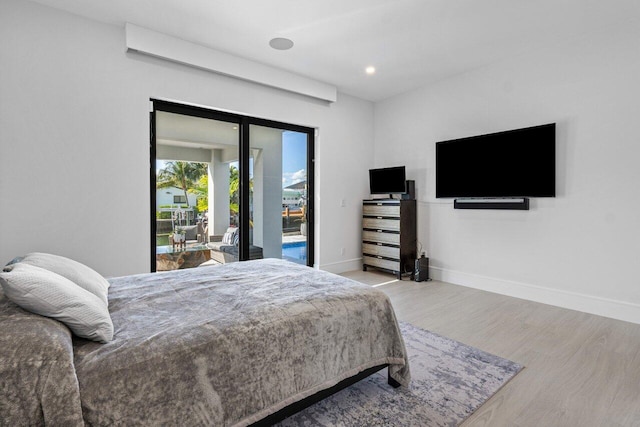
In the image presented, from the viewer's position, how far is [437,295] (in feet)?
13.1

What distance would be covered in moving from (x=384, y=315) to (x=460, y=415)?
63cm

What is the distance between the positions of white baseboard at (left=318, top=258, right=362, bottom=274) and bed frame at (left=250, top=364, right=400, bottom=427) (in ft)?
9.87

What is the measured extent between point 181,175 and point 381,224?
2869 millimetres

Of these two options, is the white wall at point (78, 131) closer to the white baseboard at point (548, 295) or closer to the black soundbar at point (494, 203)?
the black soundbar at point (494, 203)

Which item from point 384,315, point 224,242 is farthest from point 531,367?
point 224,242

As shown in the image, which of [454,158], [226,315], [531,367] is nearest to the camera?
[226,315]

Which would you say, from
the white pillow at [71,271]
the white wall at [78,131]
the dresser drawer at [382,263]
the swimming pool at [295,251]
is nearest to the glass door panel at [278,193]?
the swimming pool at [295,251]

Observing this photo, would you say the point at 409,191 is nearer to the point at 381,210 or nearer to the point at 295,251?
the point at 381,210

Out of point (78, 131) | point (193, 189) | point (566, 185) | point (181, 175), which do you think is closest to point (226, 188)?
point (193, 189)

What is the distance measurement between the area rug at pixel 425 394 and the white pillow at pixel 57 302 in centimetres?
103

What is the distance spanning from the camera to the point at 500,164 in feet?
12.9

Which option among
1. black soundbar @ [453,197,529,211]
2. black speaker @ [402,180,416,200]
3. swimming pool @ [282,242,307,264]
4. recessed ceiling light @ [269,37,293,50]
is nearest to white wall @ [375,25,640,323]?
black soundbar @ [453,197,529,211]

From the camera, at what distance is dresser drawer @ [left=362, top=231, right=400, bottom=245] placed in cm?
479

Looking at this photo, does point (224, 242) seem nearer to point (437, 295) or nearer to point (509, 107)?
point (437, 295)
